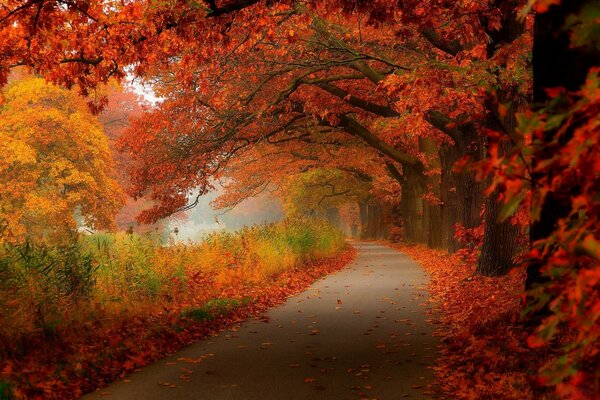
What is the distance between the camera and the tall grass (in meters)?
7.70

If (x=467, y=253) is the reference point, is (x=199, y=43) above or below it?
above

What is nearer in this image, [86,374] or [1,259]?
[86,374]

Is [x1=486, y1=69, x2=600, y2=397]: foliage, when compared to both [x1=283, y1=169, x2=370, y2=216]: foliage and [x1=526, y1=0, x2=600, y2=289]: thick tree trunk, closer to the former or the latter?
[x1=526, y1=0, x2=600, y2=289]: thick tree trunk

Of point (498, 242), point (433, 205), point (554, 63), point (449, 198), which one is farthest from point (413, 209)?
point (554, 63)

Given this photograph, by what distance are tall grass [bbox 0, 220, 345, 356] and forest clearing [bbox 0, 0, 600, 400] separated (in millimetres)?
43

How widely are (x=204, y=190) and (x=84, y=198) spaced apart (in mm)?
14335

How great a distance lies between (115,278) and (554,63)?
8153 millimetres

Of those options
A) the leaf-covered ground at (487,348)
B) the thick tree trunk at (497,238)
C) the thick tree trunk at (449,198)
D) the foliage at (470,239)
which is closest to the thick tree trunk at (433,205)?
the thick tree trunk at (449,198)

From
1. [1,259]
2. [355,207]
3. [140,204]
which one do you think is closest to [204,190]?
[1,259]

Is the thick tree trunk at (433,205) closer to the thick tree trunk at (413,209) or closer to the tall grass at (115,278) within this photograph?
the thick tree trunk at (413,209)

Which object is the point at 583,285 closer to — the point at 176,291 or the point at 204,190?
the point at 176,291

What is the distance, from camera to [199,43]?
431 inches

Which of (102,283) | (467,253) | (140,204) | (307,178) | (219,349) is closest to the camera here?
(219,349)

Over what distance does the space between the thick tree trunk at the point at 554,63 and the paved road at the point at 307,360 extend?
6.53 feet
